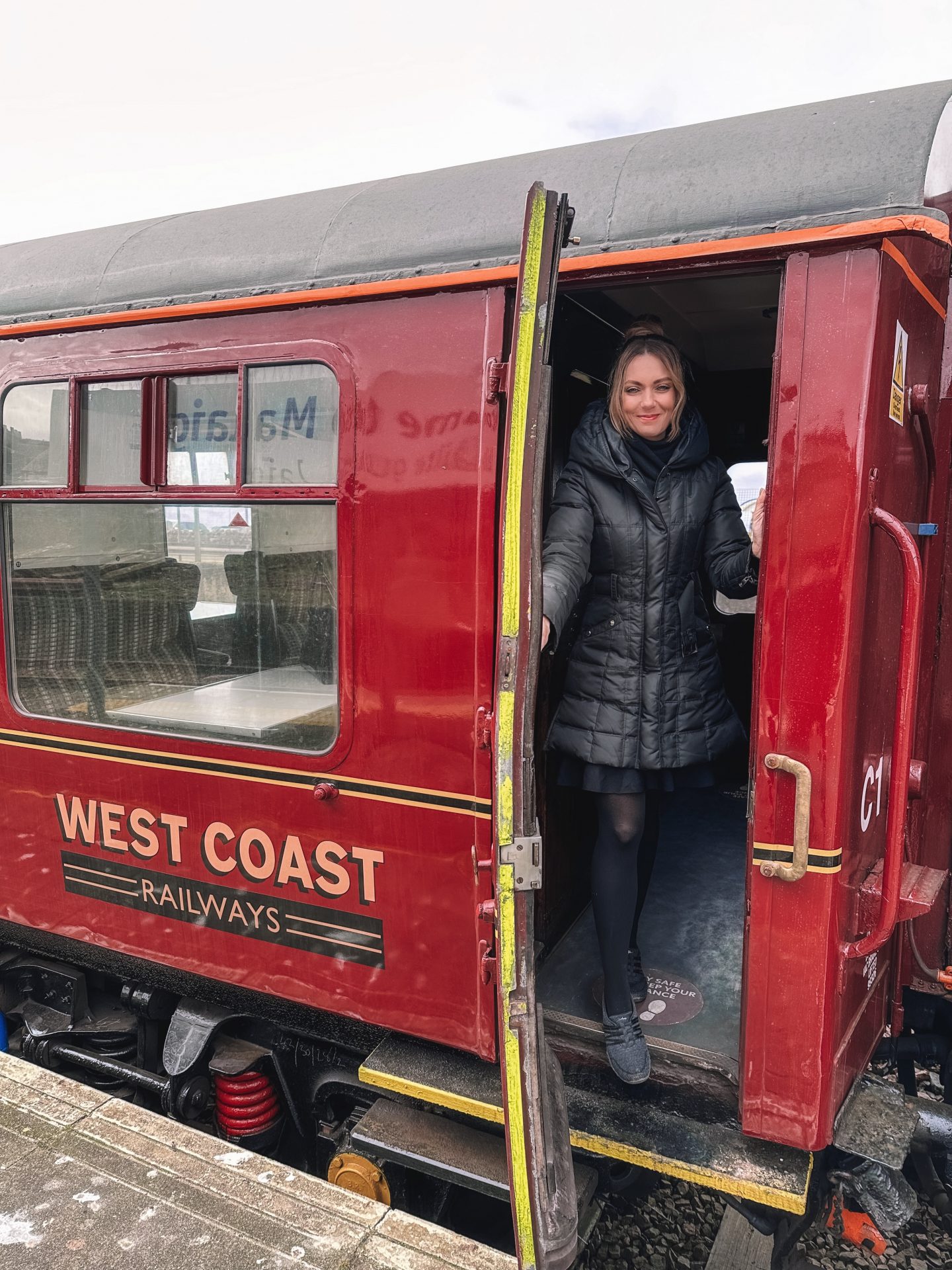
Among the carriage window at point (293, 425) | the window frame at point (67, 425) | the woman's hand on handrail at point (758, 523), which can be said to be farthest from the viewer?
the window frame at point (67, 425)

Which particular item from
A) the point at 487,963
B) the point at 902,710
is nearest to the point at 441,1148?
the point at 487,963

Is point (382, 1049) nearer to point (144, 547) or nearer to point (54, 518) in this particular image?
point (144, 547)

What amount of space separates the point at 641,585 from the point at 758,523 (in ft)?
1.10

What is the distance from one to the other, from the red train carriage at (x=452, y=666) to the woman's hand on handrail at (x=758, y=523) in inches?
3.4

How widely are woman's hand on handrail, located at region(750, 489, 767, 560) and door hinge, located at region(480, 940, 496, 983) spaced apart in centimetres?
118

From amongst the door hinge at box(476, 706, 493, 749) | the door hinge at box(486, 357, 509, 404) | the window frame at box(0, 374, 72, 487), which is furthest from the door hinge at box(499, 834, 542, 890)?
the window frame at box(0, 374, 72, 487)

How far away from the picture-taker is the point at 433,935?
2426 millimetres

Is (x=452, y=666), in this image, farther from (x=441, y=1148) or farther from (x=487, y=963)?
(x=441, y=1148)

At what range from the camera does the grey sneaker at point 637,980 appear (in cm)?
264

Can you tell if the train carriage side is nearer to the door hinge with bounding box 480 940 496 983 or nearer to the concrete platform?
the door hinge with bounding box 480 940 496 983

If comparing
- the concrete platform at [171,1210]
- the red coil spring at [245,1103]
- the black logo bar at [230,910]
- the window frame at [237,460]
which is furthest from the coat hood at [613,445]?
the red coil spring at [245,1103]

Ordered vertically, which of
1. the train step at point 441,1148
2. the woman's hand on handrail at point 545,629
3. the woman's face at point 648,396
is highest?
the woman's face at point 648,396

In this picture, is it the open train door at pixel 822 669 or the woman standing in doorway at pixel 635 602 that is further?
the woman standing in doorway at pixel 635 602

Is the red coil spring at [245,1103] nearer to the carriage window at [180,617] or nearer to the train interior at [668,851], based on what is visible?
the train interior at [668,851]
